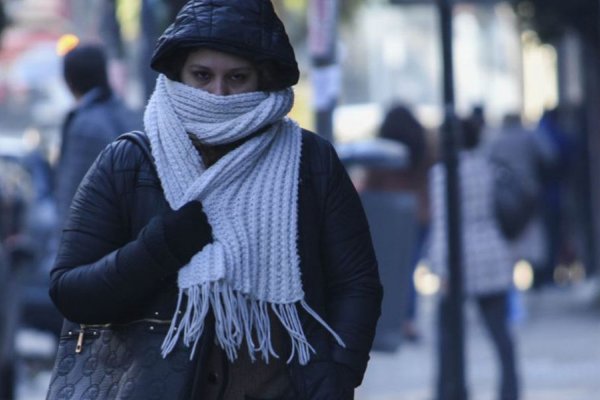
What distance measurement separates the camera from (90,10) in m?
33.2

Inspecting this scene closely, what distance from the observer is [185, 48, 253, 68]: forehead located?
3957 mm

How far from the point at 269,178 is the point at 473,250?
235 inches

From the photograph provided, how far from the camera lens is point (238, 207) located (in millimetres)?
3955

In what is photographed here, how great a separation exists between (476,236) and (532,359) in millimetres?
2992

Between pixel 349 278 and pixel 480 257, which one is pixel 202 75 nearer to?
pixel 349 278

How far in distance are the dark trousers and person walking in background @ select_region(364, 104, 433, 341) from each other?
152 inches

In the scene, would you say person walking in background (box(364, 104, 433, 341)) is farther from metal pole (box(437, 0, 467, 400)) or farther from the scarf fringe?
the scarf fringe

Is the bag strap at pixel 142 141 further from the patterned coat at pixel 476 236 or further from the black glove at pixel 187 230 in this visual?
the patterned coat at pixel 476 236

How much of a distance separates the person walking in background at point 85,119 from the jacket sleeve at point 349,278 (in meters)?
3.53

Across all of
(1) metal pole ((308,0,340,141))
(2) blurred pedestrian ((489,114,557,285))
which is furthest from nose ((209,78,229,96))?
(2) blurred pedestrian ((489,114,557,285))

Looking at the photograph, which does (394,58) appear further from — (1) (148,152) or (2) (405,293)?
(1) (148,152)

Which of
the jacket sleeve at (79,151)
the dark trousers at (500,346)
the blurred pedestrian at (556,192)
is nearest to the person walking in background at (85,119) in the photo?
the jacket sleeve at (79,151)

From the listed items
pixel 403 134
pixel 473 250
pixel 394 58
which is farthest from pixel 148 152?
pixel 394 58

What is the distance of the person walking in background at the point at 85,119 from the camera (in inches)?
297
